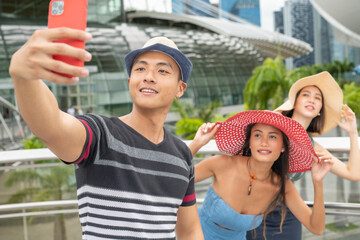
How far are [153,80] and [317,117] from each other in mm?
1717

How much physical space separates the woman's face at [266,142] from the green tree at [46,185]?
174 cm

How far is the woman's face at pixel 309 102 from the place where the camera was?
2.63 meters

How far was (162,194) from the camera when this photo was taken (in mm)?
1419

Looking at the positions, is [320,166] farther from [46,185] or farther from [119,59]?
[119,59]

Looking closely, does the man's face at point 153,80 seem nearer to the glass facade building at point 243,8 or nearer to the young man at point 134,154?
the young man at point 134,154

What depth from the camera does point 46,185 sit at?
3463 mm

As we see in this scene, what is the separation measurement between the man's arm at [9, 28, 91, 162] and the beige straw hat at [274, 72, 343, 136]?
1.87 metres

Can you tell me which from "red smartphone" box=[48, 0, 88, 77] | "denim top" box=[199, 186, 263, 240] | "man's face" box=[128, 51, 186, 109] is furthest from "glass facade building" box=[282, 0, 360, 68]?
"red smartphone" box=[48, 0, 88, 77]

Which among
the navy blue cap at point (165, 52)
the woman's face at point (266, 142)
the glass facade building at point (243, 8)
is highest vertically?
the glass facade building at point (243, 8)

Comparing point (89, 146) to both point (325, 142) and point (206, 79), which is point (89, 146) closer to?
point (325, 142)

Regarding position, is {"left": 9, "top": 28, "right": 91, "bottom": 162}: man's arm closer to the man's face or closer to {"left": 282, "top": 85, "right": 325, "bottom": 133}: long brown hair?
the man's face

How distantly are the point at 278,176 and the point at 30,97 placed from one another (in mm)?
1623

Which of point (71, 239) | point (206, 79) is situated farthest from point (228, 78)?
point (71, 239)

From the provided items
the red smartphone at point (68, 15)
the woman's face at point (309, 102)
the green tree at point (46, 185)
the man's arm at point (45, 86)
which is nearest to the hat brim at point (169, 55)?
the man's arm at point (45, 86)
